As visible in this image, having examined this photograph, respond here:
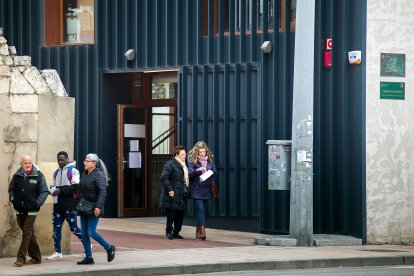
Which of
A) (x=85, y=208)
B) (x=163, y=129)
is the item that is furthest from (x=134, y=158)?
(x=85, y=208)

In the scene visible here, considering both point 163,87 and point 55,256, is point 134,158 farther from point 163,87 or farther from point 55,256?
point 55,256

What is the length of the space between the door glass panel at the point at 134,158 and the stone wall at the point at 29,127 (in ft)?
25.9

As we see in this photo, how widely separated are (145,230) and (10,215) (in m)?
6.10

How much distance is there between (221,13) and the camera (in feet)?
80.0

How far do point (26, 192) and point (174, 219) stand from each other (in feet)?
18.1

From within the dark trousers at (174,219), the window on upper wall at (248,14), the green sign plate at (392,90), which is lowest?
the dark trousers at (174,219)

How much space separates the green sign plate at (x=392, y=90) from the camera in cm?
2178

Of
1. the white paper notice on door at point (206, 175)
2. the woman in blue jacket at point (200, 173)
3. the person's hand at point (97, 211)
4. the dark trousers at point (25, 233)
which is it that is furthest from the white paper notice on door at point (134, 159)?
the person's hand at point (97, 211)

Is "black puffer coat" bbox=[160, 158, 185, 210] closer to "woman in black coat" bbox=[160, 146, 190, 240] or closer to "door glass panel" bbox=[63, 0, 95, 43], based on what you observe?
"woman in black coat" bbox=[160, 146, 190, 240]

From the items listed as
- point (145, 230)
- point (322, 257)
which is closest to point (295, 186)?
point (322, 257)

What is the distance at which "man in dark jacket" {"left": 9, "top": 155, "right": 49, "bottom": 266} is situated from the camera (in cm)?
1695

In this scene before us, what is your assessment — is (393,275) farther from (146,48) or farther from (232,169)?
(146,48)

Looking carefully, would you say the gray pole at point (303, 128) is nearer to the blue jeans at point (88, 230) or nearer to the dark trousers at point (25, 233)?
the blue jeans at point (88, 230)

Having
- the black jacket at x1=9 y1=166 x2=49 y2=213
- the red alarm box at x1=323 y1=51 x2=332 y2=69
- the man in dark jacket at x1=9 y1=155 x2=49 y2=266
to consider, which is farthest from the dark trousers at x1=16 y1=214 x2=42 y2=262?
the red alarm box at x1=323 y1=51 x2=332 y2=69
